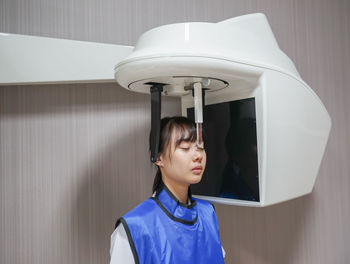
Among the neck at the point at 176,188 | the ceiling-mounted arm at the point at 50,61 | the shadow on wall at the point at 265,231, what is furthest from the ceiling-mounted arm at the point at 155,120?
the shadow on wall at the point at 265,231

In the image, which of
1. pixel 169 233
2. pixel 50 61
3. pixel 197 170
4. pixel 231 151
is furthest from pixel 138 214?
pixel 50 61

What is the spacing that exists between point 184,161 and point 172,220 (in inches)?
7.3

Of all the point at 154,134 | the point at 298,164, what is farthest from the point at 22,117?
the point at 298,164

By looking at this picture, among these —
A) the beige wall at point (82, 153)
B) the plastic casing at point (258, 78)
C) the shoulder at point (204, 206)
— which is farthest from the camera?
the beige wall at point (82, 153)

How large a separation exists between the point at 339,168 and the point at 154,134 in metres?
1.18

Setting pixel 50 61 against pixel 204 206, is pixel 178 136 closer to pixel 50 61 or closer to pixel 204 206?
pixel 204 206

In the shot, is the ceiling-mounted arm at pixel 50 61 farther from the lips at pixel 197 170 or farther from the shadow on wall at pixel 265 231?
the shadow on wall at pixel 265 231

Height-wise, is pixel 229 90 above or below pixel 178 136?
above

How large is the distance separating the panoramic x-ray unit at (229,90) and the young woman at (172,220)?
0.22 feet

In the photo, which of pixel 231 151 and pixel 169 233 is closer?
pixel 169 233

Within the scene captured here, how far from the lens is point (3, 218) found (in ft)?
3.69

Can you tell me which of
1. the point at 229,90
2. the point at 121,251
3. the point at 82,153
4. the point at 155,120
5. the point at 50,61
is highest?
the point at 50,61

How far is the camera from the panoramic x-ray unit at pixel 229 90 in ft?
2.42

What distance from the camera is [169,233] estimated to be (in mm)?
820
